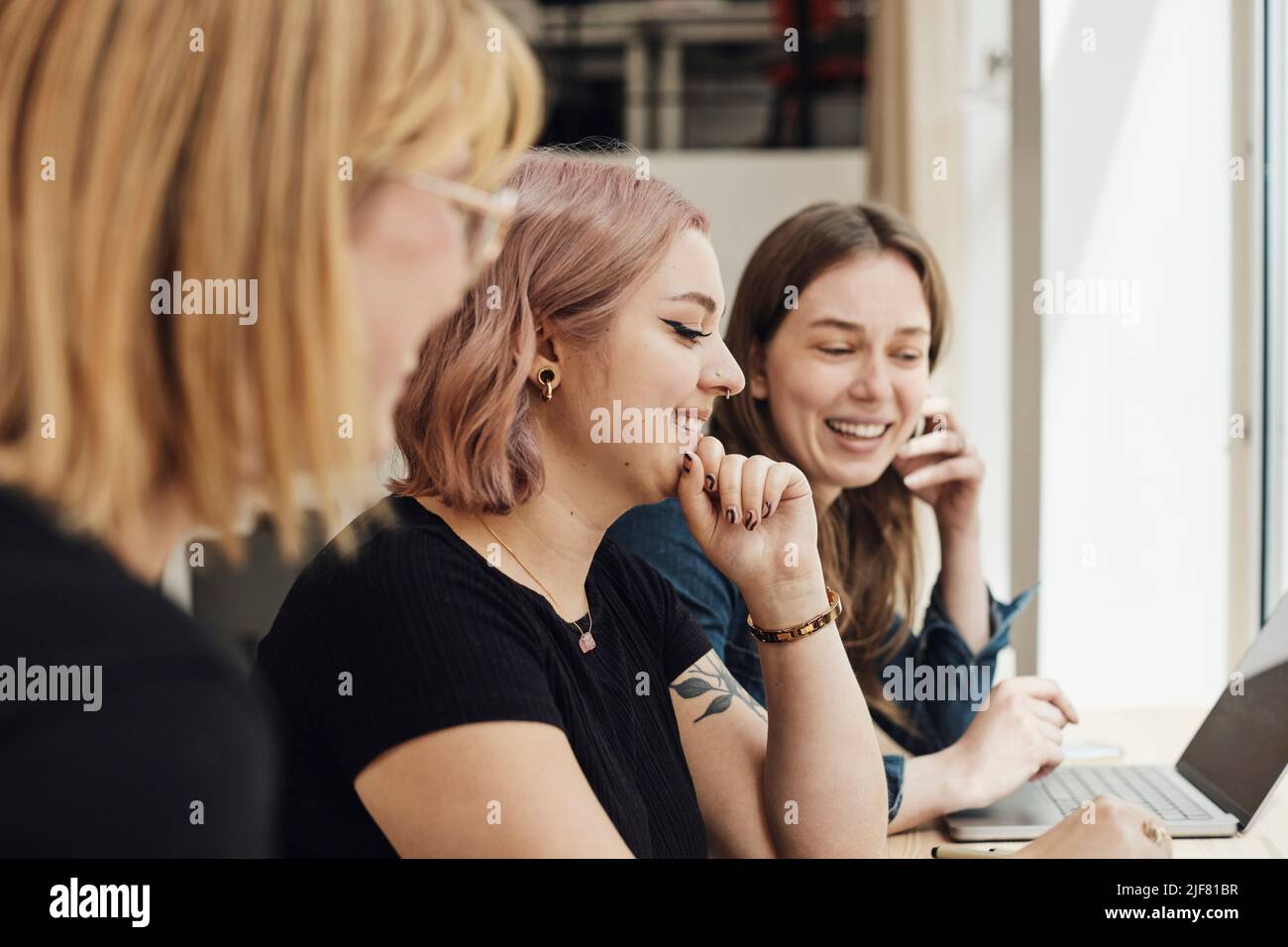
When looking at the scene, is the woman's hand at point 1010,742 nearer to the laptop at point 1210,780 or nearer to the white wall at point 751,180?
the laptop at point 1210,780

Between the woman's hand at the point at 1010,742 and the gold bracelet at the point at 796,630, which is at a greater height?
the gold bracelet at the point at 796,630

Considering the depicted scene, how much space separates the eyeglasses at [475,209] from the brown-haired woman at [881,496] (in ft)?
1.40

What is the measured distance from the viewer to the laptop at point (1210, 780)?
3.46 ft

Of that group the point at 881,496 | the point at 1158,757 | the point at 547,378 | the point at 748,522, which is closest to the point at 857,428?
the point at 881,496

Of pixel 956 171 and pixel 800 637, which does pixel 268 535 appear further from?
pixel 956 171

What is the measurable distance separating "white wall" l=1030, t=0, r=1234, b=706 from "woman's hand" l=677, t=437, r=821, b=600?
→ 1.15 m

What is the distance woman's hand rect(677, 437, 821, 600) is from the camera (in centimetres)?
94

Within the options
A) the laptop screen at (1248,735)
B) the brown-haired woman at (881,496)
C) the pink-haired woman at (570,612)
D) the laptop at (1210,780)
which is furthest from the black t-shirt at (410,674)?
the laptop screen at (1248,735)

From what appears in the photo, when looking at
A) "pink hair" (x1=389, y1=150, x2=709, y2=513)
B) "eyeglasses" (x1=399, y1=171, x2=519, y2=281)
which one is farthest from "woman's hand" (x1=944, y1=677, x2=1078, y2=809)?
"eyeglasses" (x1=399, y1=171, x2=519, y2=281)

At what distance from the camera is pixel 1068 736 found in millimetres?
1487

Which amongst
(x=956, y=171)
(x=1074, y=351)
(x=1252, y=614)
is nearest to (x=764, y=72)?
(x=956, y=171)

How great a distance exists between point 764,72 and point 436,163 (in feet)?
15.2

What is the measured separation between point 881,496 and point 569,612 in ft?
1.76

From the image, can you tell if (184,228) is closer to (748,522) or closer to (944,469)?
(748,522)
